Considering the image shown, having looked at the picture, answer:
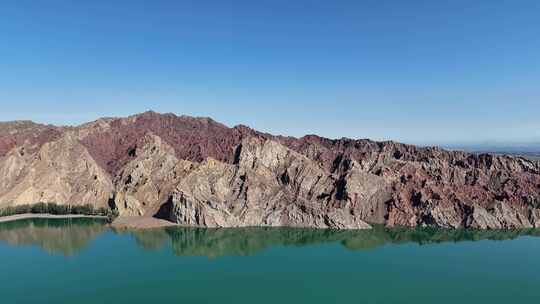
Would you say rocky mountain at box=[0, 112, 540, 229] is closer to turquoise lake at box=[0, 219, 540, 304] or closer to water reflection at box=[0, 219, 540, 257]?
water reflection at box=[0, 219, 540, 257]

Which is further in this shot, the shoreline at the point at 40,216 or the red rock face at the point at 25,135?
the red rock face at the point at 25,135

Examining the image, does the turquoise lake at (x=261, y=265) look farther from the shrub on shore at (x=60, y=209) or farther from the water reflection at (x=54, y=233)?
the shrub on shore at (x=60, y=209)

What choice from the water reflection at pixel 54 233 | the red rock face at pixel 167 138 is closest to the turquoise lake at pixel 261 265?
the water reflection at pixel 54 233

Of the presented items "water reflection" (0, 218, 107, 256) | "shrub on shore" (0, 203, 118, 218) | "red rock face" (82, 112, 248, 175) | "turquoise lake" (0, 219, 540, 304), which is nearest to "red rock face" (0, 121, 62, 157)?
"red rock face" (82, 112, 248, 175)

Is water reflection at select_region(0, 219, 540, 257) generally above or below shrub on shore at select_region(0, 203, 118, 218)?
below

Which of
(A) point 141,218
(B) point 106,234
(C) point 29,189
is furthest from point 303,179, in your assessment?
(C) point 29,189

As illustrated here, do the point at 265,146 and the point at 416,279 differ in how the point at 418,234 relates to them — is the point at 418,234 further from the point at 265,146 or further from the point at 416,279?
the point at 265,146
